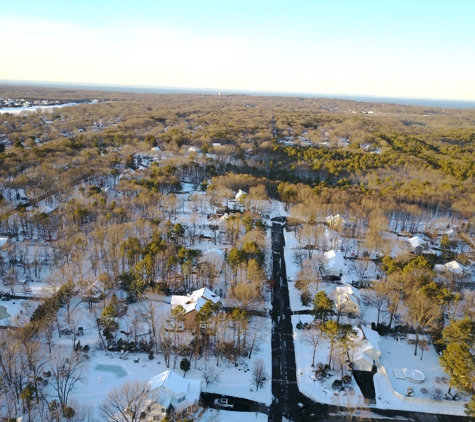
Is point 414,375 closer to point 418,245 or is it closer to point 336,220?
point 418,245

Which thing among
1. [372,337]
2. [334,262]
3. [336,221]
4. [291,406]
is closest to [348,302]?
[372,337]

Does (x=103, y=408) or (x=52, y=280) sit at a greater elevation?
(x=52, y=280)

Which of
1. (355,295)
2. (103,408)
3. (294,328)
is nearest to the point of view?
(103,408)

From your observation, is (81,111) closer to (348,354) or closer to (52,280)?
(52,280)

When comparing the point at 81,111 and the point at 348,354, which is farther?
the point at 81,111

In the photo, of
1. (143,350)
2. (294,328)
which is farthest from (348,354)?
(143,350)

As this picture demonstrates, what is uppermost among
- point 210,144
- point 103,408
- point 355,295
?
point 210,144

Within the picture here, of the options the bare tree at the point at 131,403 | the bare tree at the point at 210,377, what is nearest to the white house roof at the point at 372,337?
the bare tree at the point at 210,377

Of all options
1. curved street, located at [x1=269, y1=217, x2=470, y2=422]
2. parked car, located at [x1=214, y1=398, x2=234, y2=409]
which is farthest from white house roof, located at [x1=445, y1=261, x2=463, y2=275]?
parked car, located at [x1=214, y1=398, x2=234, y2=409]
